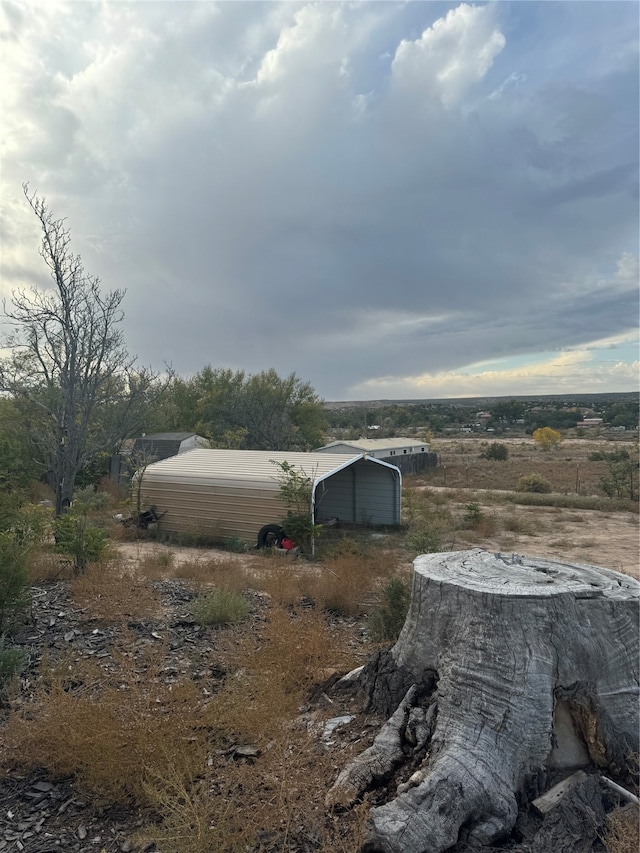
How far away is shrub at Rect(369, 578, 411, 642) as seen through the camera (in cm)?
529

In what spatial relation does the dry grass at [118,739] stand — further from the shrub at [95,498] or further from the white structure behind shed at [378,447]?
the white structure behind shed at [378,447]

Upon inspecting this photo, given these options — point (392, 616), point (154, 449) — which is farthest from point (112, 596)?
point (154, 449)

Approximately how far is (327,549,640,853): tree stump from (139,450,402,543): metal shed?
9.11m

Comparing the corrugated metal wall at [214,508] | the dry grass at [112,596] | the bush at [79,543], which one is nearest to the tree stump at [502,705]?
the dry grass at [112,596]

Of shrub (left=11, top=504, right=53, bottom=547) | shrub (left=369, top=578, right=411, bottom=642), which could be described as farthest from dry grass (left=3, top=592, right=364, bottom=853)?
shrub (left=11, top=504, right=53, bottom=547)

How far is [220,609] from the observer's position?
6.04 metres

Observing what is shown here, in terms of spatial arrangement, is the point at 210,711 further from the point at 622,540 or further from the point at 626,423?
the point at 626,423

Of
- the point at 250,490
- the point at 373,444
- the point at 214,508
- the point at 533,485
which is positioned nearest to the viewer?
the point at 250,490

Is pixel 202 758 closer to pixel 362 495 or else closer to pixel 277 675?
pixel 277 675

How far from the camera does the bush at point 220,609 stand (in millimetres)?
5977

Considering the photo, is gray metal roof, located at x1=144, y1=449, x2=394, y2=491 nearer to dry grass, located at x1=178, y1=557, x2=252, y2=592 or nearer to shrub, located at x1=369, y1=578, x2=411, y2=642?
dry grass, located at x1=178, y1=557, x2=252, y2=592

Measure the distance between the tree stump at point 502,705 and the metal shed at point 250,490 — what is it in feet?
29.9

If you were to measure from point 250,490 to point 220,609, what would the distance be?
696 centimetres

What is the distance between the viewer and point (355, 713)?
330 cm
